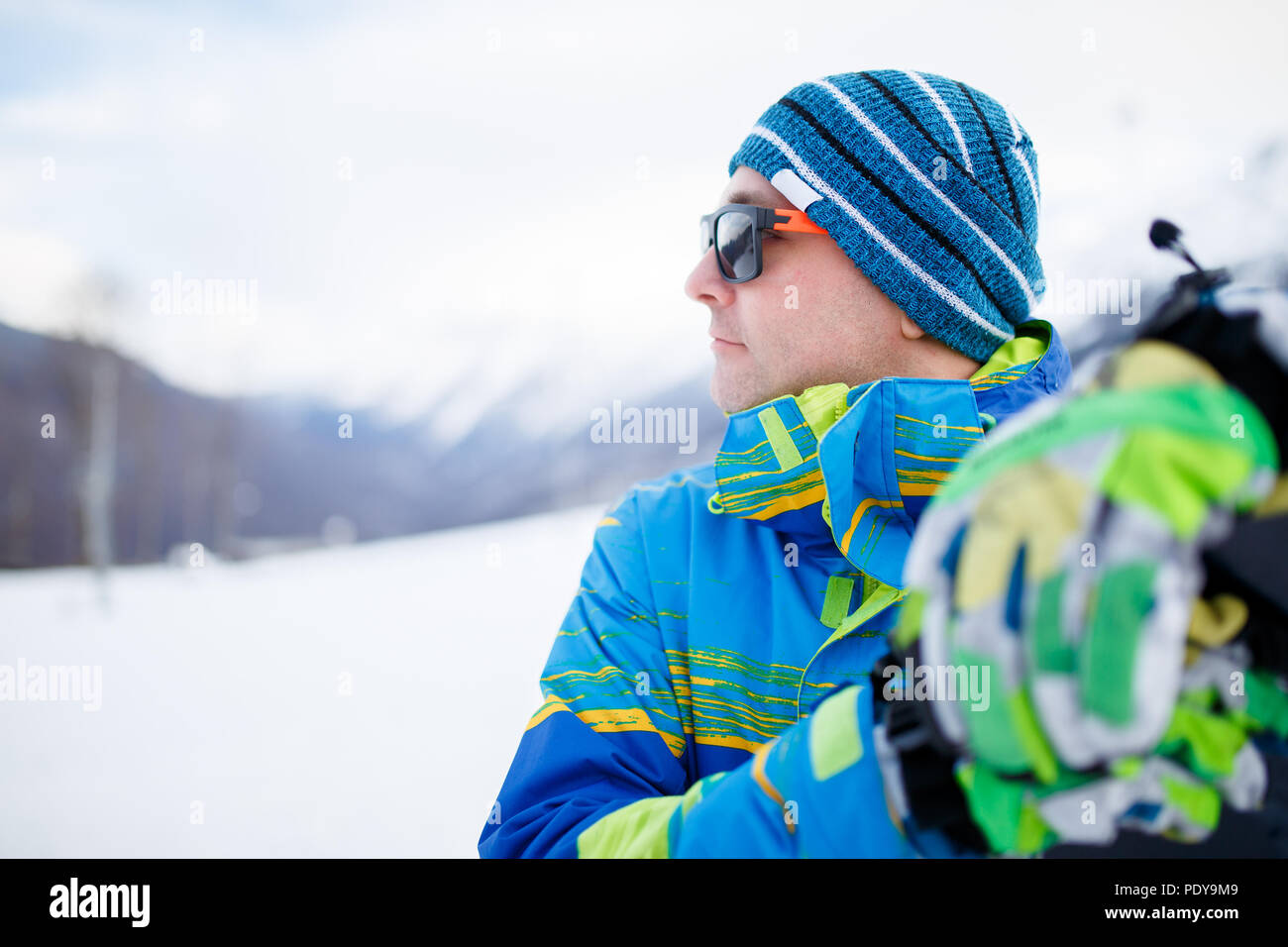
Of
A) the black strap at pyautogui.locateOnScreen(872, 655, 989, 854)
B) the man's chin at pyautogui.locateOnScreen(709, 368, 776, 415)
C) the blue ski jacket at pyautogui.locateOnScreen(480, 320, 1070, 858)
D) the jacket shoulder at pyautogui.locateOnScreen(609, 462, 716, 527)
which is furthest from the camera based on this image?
the man's chin at pyautogui.locateOnScreen(709, 368, 776, 415)

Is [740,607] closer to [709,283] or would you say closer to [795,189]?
[709,283]

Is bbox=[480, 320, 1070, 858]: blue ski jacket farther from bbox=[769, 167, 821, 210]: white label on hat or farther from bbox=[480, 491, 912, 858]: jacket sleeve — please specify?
bbox=[769, 167, 821, 210]: white label on hat

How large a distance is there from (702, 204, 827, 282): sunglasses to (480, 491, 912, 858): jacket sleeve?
1.52ft

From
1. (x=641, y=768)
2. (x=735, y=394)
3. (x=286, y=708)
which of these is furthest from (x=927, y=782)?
(x=286, y=708)

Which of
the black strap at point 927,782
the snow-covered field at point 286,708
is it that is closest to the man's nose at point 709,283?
the black strap at point 927,782

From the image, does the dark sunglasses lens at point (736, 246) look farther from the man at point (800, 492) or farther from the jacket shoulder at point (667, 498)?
the jacket shoulder at point (667, 498)

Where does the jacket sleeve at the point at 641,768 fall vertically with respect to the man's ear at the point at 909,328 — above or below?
below

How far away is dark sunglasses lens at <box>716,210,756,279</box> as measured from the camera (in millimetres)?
1510

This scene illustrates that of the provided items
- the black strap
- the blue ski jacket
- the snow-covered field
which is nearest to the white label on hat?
the blue ski jacket

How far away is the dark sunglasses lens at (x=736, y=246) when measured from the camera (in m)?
1.51

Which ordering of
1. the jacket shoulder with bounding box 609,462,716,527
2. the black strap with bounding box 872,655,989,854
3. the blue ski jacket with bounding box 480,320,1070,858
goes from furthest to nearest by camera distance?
the jacket shoulder with bounding box 609,462,716,527
the blue ski jacket with bounding box 480,320,1070,858
the black strap with bounding box 872,655,989,854

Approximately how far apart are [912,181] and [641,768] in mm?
1129

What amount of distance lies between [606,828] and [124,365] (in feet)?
24.6

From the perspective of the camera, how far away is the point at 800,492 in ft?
4.02
